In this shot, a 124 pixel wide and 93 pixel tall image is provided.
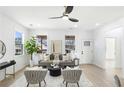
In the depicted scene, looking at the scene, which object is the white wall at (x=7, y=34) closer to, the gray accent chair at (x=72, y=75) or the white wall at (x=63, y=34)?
the gray accent chair at (x=72, y=75)

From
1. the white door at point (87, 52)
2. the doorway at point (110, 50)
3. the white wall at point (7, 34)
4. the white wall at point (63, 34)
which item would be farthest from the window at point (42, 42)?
the doorway at point (110, 50)

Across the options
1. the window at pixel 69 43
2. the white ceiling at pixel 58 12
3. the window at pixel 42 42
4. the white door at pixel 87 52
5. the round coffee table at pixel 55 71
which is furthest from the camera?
the white door at pixel 87 52

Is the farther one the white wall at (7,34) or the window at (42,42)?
the window at (42,42)

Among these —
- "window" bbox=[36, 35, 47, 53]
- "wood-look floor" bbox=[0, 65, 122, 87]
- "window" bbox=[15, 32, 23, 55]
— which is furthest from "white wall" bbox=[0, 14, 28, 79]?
"window" bbox=[36, 35, 47, 53]

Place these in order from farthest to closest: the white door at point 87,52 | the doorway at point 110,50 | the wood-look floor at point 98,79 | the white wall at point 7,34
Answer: the white door at point 87,52, the doorway at point 110,50, the white wall at point 7,34, the wood-look floor at point 98,79

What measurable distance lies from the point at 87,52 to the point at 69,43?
1.49 metres

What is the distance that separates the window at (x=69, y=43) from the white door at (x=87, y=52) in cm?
77

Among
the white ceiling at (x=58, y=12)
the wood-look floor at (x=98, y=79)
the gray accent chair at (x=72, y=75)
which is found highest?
the white ceiling at (x=58, y=12)

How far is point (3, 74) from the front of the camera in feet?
18.7

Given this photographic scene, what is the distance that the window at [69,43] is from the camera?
10672 mm

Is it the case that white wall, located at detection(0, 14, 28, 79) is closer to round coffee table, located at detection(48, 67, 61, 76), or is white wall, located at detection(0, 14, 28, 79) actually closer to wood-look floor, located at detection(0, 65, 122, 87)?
wood-look floor, located at detection(0, 65, 122, 87)

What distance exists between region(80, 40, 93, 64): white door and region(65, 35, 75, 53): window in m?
0.77
